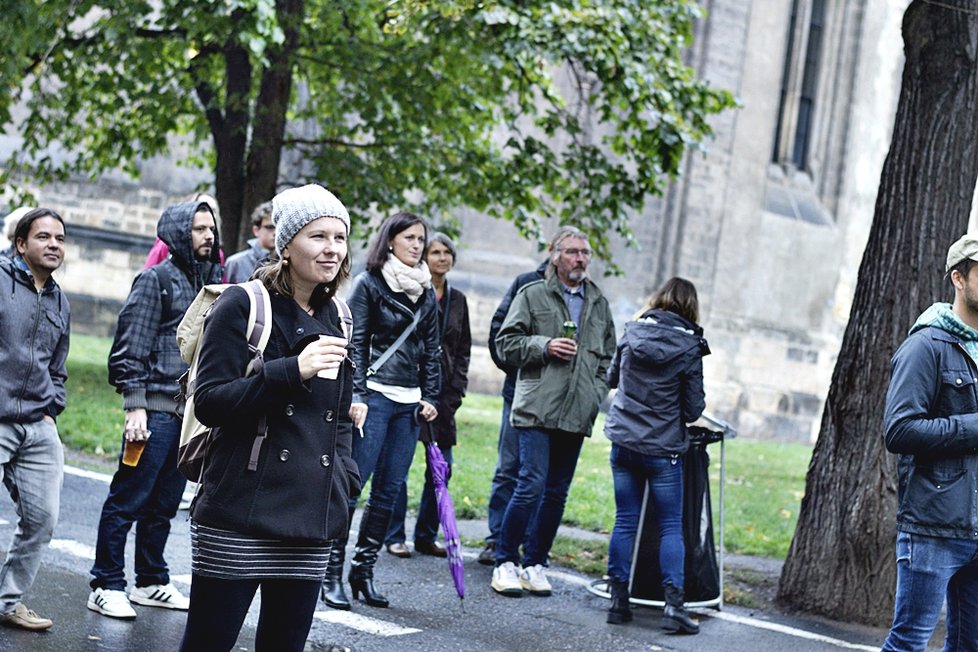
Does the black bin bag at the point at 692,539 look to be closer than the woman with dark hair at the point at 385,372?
No

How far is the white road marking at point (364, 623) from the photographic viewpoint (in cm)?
650

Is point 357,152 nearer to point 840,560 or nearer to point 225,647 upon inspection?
point 840,560

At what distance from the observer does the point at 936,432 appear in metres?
4.68

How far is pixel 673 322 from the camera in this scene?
739cm

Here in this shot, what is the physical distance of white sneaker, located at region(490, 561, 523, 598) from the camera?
7688 mm

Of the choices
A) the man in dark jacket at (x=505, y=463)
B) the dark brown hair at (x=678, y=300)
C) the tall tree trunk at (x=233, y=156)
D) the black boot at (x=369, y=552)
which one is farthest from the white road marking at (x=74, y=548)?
the tall tree trunk at (x=233, y=156)

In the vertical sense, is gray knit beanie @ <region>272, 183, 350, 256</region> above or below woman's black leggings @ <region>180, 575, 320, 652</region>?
above

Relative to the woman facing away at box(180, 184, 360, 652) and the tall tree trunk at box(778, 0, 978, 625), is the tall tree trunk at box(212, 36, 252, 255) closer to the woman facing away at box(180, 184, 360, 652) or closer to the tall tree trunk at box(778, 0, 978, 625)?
the tall tree trunk at box(778, 0, 978, 625)

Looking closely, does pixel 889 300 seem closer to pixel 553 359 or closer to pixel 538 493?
pixel 553 359

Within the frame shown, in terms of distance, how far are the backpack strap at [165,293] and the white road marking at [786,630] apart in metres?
3.65

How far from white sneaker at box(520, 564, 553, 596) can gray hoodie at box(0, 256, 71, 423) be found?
3.10 m

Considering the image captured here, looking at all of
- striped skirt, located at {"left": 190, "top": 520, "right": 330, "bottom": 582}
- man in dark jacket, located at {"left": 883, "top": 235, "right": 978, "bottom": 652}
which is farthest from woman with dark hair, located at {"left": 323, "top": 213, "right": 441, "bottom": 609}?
striped skirt, located at {"left": 190, "top": 520, "right": 330, "bottom": 582}

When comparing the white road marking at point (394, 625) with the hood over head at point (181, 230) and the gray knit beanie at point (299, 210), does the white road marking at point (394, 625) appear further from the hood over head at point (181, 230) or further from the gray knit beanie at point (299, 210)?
the gray knit beanie at point (299, 210)

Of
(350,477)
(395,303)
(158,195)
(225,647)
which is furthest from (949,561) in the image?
(158,195)
